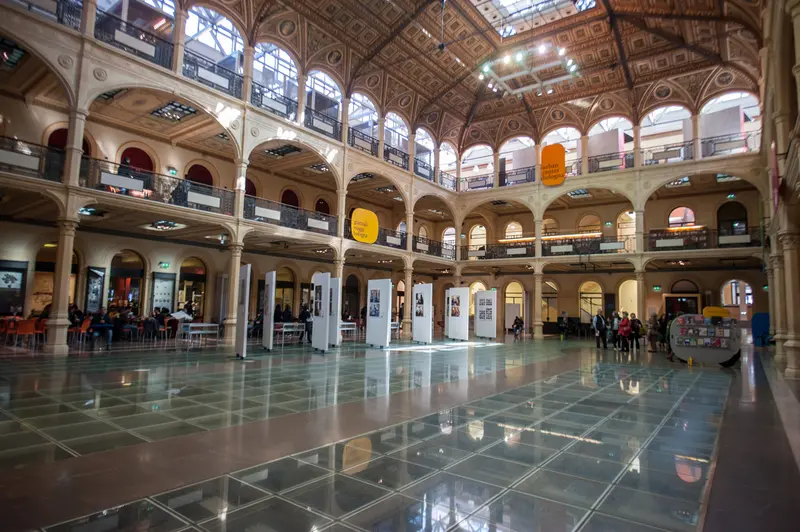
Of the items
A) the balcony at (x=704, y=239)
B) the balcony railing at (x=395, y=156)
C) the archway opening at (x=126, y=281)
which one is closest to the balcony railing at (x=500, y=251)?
the balcony at (x=704, y=239)

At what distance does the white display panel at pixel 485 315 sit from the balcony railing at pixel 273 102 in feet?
36.0

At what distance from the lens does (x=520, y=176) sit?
24.7m

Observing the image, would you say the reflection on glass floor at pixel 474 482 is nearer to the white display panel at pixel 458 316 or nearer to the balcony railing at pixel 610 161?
the white display panel at pixel 458 316

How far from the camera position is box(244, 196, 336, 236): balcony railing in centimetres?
1600

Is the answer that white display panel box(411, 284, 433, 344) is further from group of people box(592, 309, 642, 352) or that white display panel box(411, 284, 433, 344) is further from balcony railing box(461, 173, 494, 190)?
balcony railing box(461, 173, 494, 190)

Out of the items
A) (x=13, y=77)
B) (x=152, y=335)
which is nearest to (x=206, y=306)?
(x=152, y=335)

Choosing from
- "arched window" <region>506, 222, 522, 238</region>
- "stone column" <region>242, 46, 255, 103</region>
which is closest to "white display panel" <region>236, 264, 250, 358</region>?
"stone column" <region>242, 46, 255, 103</region>

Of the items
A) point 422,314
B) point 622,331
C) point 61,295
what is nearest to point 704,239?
point 622,331

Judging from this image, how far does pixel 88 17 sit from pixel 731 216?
27.1 meters

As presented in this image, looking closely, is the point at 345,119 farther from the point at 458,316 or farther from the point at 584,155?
the point at 584,155

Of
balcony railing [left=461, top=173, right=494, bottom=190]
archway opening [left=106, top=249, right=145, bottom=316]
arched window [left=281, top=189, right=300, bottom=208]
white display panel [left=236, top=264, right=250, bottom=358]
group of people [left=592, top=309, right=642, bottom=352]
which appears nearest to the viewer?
white display panel [left=236, top=264, right=250, bottom=358]

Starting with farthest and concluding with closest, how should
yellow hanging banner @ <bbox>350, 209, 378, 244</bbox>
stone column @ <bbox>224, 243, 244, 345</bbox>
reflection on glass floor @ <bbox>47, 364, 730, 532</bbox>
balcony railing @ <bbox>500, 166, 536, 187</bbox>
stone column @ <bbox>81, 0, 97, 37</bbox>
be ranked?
balcony railing @ <bbox>500, 166, 536, 187</bbox> < yellow hanging banner @ <bbox>350, 209, 378, 244</bbox> < stone column @ <bbox>224, 243, 244, 345</bbox> < stone column @ <bbox>81, 0, 97, 37</bbox> < reflection on glass floor @ <bbox>47, 364, 730, 532</bbox>

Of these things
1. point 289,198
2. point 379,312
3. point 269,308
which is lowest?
point 379,312

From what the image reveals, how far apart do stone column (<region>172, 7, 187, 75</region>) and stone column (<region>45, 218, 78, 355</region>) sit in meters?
5.62
